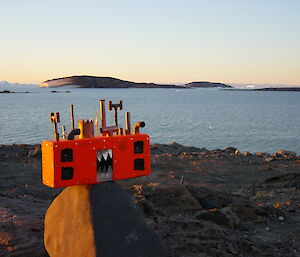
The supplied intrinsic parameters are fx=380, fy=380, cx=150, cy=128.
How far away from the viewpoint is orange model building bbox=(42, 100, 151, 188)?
5.22 m

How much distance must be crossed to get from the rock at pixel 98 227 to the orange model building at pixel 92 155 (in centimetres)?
45

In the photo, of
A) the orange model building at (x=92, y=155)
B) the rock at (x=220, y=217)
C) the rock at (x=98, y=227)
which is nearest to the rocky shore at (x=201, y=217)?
the rock at (x=220, y=217)

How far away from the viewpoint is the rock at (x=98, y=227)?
5.53m

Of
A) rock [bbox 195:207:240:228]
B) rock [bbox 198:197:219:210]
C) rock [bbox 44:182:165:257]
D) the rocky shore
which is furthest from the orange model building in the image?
rock [bbox 198:197:219:210]

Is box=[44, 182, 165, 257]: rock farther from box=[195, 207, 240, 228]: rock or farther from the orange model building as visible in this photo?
box=[195, 207, 240, 228]: rock

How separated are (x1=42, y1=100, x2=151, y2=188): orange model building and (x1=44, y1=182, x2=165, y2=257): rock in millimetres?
452

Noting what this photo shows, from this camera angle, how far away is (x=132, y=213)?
236 inches

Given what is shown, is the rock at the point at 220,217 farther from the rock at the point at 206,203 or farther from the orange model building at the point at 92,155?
the orange model building at the point at 92,155

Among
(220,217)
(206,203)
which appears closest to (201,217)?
(220,217)

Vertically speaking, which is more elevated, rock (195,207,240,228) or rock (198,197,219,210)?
rock (195,207,240,228)

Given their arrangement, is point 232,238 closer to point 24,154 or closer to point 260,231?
point 260,231

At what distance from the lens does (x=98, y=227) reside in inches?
220

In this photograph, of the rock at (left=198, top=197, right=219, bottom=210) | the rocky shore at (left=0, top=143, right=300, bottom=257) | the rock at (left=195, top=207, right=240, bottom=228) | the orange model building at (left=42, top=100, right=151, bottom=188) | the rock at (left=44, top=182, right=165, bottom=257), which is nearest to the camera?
the orange model building at (left=42, top=100, right=151, bottom=188)

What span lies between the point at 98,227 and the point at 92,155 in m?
1.08
